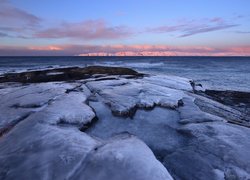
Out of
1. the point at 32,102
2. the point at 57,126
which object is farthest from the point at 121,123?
the point at 32,102

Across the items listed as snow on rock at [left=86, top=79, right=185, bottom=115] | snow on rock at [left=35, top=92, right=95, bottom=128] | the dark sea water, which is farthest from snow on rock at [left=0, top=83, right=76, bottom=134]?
the dark sea water

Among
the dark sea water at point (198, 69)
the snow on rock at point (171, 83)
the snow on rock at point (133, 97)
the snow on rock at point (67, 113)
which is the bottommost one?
the dark sea water at point (198, 69)

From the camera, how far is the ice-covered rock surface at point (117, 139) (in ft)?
11.4

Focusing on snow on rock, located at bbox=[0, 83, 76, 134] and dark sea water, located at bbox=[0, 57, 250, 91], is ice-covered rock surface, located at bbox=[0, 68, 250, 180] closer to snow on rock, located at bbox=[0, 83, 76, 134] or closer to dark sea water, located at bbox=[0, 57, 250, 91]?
snow on rock, located at bbox=[0, 83, 76, 134]

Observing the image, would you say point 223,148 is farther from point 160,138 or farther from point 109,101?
point 109,101

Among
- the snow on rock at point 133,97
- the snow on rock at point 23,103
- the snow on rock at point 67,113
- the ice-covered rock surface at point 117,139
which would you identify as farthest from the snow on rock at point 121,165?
the snow on rock at point 23,103

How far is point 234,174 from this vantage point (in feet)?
11.9

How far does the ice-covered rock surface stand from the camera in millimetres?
3475

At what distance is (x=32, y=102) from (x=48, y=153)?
325cm

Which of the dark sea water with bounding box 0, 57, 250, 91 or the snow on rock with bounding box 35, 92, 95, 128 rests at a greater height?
the snow on rock with bounding box 35, 92, 95, 128

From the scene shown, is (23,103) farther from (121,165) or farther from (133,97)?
(121,165)

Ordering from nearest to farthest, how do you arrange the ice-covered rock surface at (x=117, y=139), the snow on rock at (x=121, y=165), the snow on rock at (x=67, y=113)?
the snow on rock at (x=121, y=165) → the ice-covered rock surface at (x=117, y=139) → the snow on rock at (x=67, y=113)

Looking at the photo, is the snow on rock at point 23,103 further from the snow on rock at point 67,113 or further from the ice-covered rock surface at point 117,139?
the snow on rock at point 67,113

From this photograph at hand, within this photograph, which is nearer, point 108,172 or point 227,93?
point 108,172
